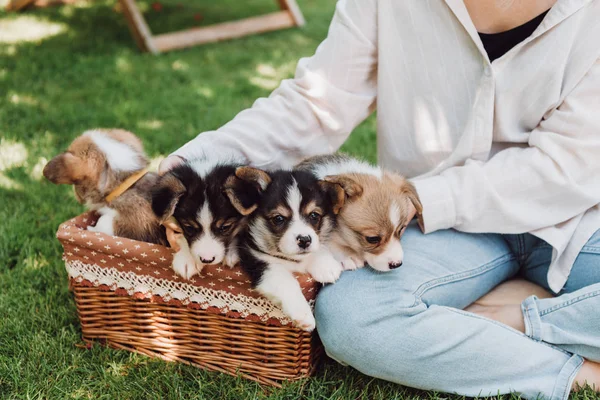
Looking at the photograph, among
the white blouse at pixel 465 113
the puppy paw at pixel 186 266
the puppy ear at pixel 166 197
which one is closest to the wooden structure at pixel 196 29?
the white blouse at pixel 465 113

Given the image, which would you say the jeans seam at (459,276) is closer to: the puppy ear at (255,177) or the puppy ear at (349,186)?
the puppy ear at (349,186)

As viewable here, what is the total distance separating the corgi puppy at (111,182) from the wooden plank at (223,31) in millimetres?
4247

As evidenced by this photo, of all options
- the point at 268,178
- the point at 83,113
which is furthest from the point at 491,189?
the point at 83,113

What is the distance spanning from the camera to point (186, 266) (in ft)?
8.02

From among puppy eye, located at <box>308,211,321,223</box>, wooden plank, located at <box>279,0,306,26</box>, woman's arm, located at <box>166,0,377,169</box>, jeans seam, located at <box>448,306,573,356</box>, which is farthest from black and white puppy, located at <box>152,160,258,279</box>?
wooden plank, located at <box>279,0,306,26</box>

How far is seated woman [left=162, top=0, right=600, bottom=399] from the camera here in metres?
2.46

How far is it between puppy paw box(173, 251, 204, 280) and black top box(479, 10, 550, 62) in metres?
1.47

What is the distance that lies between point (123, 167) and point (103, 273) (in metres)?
0.53

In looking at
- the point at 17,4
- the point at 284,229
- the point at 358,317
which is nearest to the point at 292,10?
the point at 17,4

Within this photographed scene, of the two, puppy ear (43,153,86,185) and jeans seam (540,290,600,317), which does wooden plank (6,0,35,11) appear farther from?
jeans seam (540,290,600,317)

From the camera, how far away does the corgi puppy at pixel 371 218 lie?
251 cm

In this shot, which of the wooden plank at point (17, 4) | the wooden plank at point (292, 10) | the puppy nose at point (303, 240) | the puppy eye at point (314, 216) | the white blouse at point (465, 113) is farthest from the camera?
the wooden plank at point (292, 10)

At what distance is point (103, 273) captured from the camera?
2654 mm

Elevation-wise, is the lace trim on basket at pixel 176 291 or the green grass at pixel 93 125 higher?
the lace trim on basket at pixel 176 291
